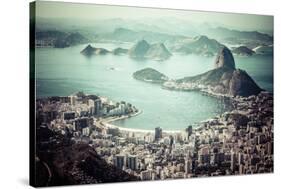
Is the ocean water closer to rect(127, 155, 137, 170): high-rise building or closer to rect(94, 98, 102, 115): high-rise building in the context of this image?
rect(94, 98, 102, 115): high-rise building

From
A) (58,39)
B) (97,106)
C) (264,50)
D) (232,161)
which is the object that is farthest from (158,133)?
(264,50)

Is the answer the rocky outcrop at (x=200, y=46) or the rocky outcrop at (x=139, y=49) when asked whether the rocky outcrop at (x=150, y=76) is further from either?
the rocky outcrop at (x=200, y=46)

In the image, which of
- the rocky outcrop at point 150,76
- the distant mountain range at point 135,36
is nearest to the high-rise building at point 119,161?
the rocky outcrop at point 150,76

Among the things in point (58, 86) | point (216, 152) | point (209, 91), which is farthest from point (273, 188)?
point (58, 86)

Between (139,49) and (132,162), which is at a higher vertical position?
(139,49)

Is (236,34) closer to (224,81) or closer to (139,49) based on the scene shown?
(224,81)

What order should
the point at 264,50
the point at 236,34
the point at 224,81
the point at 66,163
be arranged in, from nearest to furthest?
the point at 66,163 → the point at 224,81 → the point at 236,34 → the point at 264,50
